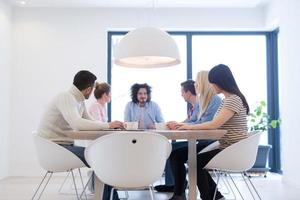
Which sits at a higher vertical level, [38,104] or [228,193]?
[38,104]

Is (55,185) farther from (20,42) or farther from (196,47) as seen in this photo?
(196,47)

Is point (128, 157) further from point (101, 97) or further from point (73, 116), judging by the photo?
point (101, 97)

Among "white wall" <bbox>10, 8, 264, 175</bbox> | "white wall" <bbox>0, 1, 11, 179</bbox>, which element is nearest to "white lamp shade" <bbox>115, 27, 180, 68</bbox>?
"white wall" <bbox>10, 8, 264, 175</bbox>

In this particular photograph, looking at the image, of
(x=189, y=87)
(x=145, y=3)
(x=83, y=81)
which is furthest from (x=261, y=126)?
(x=83, y=81)

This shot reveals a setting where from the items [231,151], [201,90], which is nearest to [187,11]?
[201,90]

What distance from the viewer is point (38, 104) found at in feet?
20.3

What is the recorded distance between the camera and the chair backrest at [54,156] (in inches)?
116

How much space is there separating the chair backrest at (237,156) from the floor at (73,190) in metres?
1.36

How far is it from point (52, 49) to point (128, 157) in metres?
4.25

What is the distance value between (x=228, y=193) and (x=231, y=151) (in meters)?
1.78

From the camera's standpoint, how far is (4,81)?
588 cm

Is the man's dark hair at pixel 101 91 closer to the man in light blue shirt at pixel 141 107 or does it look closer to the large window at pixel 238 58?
the man in light blue shirt at pixel 141 107

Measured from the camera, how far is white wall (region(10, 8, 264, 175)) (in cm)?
618

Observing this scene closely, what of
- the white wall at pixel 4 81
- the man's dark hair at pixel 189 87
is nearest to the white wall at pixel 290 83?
the man's dark hair at pixel 189 87
